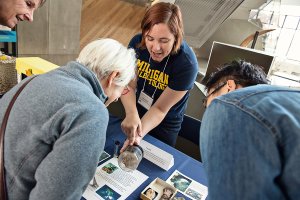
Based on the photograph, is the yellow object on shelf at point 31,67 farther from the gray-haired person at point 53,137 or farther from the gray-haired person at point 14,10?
the gray-haired person at point 53,137

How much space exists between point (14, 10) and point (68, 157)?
829 millimetres

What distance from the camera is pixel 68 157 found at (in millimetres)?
640

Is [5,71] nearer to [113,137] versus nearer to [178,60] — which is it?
[113,137]

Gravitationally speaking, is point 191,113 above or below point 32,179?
below

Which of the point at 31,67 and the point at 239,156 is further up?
the point at 239,156

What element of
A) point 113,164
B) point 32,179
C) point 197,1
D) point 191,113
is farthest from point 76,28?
point 32,179

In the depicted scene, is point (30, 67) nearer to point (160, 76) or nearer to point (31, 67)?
point (31, 67)

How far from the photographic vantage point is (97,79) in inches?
32.4

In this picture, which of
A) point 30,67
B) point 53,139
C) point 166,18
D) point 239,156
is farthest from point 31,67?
A: point 239,156

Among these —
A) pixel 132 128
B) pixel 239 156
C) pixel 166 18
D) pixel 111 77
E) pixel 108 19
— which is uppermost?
pixel 166 18

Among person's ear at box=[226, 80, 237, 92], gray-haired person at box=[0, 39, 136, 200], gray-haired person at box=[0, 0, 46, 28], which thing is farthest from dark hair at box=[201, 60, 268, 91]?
gray-haired person at box=[0, 0, 46, 28]

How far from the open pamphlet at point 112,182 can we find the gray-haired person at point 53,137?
0.23 metres

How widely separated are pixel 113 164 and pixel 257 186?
34.6 inches

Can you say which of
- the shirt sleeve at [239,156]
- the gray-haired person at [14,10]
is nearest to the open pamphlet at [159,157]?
the shirt sleeve at [239,156]
